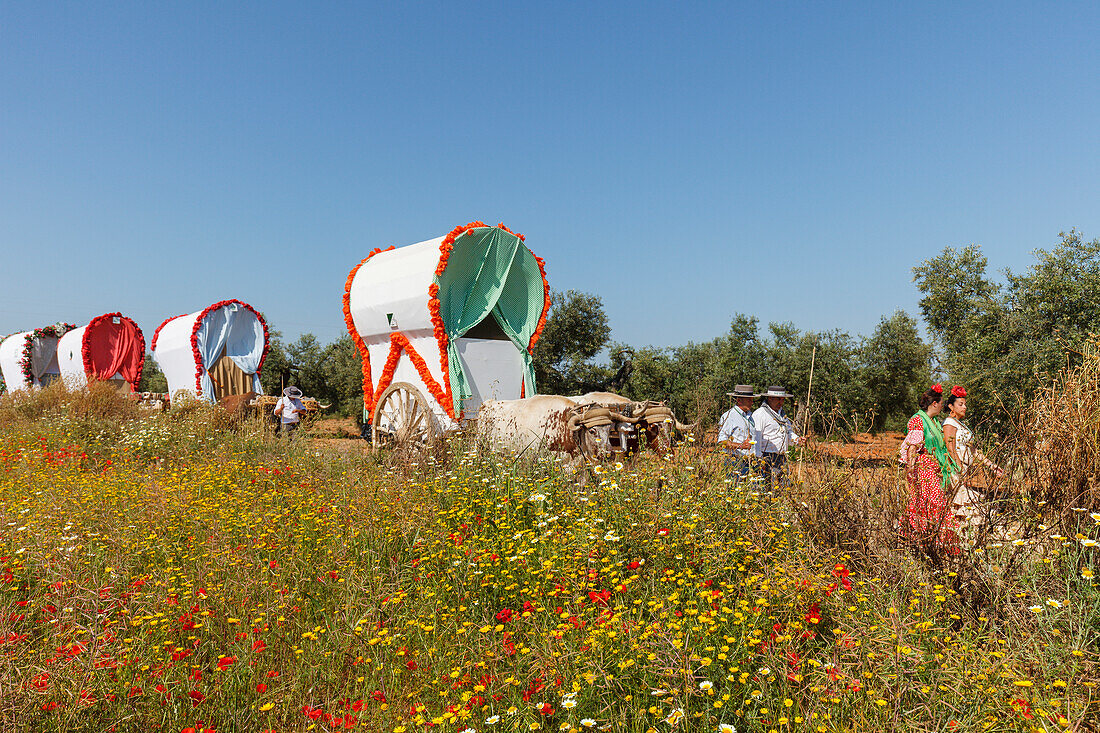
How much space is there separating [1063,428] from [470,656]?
3.25 meters

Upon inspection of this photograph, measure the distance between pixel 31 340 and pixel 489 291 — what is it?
21410 mm

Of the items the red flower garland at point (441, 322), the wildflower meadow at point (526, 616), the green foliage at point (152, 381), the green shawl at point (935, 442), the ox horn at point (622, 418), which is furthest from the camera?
the green foliage at point (152, 381)

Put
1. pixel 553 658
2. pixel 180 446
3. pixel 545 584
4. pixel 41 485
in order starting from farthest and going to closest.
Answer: pixel 180 446 < pixel 41 485 < pixel 545 584 < pixel 553 658

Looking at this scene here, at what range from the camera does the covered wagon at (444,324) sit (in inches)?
342

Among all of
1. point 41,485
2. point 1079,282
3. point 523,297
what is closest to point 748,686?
point 41,485

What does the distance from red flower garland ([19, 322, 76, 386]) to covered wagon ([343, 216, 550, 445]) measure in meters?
18.3

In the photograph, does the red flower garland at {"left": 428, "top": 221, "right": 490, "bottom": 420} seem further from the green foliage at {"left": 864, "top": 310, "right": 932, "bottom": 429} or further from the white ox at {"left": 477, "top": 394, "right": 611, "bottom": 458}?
the green foliage at {"left": 864, "top": 310, "right": 932, "bottom": 429}

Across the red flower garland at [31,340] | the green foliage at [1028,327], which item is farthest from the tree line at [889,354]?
the red flower garland at [31,340]

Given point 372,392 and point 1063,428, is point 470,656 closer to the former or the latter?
point 1063,428

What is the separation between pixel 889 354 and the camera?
1347 cm

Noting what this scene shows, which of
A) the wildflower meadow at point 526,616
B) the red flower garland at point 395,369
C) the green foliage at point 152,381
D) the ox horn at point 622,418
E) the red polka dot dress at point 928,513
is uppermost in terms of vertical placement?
the green foliage at point 152,381

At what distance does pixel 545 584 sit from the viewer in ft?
11.3

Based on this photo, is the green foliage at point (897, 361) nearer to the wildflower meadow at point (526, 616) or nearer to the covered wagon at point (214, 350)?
the wildflower meadow at point (526, 616)

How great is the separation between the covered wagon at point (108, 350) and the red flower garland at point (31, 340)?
1.85 meters
